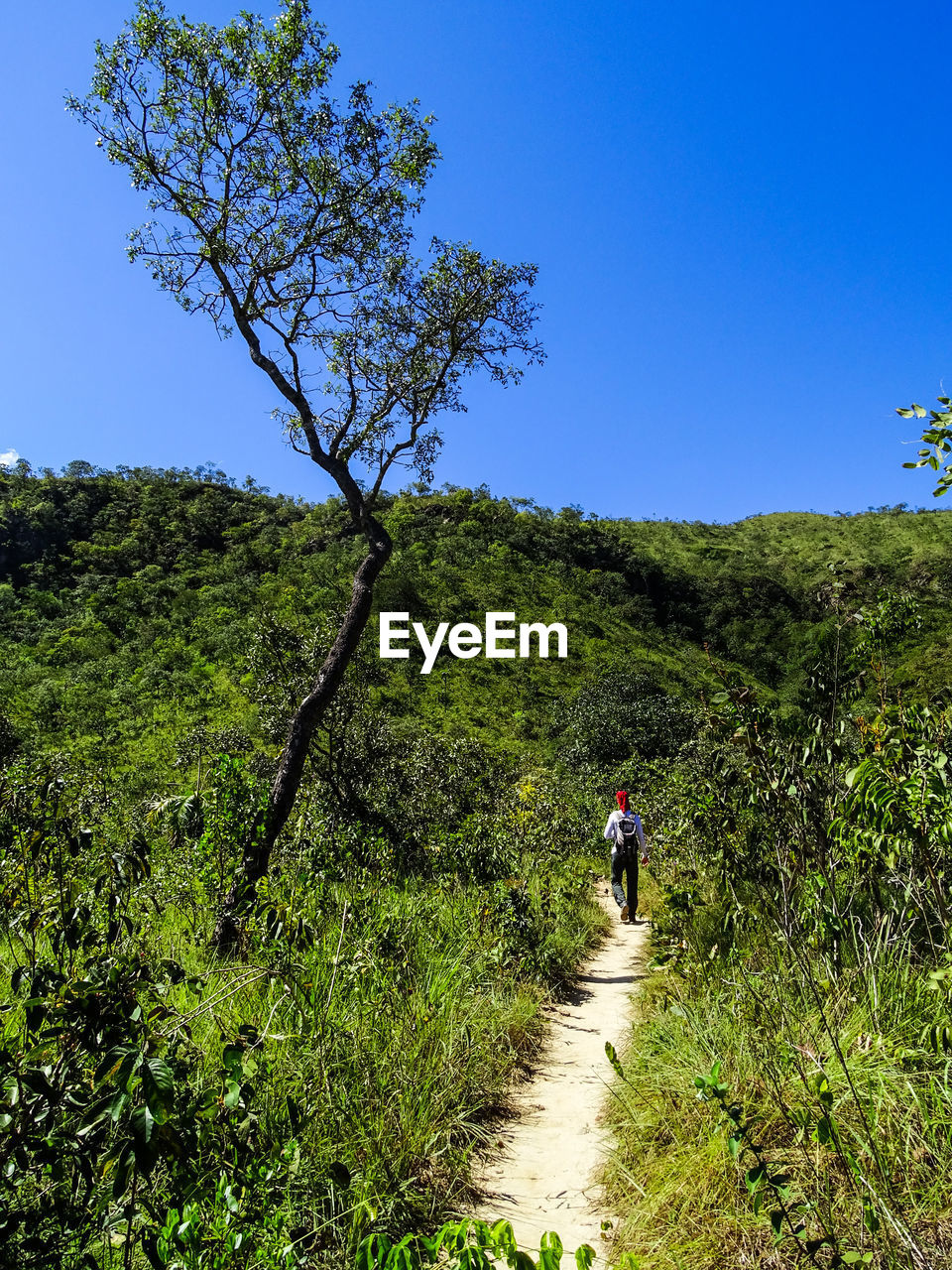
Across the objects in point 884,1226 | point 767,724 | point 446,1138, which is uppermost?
point 767,724

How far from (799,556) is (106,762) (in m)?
62.4

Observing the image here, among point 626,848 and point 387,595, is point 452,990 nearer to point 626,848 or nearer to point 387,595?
point 626,848

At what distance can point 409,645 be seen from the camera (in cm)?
4041

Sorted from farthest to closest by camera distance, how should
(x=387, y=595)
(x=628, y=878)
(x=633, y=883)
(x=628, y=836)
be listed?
(x=387, y=595), (x=633, y=883), (x=628, y=878), (x=628, y=836)

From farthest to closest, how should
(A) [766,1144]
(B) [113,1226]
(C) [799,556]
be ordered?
(C) [799,556] < (A) [766,1144] < (B) [113,1226]

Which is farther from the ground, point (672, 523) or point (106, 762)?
point (672, 523)

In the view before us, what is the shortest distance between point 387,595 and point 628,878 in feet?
111

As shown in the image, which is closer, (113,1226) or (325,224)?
(113,1226)

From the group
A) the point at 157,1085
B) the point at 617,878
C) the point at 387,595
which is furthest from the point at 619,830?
the point at 387,595

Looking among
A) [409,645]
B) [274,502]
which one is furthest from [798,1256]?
[274,502]

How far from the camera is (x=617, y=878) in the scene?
932 centimetres

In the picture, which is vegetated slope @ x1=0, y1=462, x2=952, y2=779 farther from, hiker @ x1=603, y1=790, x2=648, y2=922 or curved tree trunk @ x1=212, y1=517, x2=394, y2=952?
curved tree trunk @ x1=212, y1=517, x2=394, y2=952

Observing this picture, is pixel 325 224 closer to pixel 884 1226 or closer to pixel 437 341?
pixel 437 341

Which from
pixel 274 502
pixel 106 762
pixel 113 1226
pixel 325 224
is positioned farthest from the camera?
pixel 274 502
